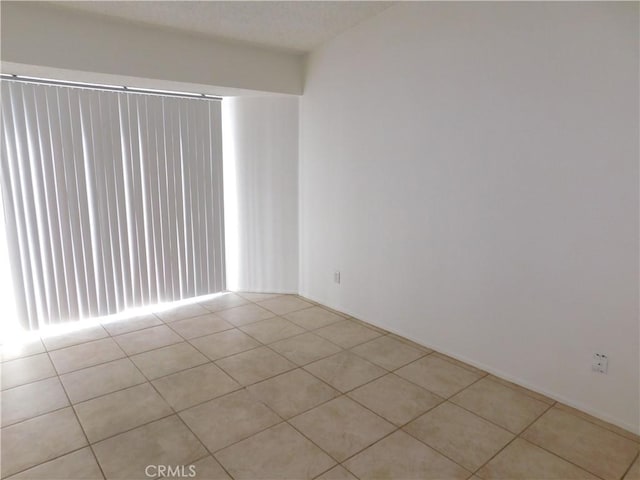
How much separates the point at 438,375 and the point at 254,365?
1256mm

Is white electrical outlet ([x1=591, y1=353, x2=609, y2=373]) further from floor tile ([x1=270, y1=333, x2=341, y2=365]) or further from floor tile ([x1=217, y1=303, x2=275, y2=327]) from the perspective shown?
floor tile ([x1=217, y1=303, x2=275, y2=327])

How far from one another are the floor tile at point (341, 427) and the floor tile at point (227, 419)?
0.64 ft

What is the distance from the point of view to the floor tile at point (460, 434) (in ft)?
6.46

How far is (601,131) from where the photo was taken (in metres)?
2.09

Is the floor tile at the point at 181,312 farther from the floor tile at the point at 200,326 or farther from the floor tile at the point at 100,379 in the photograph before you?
the floor tile at the point at 100,379

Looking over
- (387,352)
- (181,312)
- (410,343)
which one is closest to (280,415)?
(387,352)

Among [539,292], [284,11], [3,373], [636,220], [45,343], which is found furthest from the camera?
[45,343]

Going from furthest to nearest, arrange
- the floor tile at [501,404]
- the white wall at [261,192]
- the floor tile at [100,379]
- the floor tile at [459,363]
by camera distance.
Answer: the white wall at [261,192] < the floor tile at [459,363] < the floor tile at [100,379] < the floor tile at [501,404]

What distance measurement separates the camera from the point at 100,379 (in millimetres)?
2658

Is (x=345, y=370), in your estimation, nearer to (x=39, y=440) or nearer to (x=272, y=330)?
(x=272, y=330)

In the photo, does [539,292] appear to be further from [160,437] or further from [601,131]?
[160,437]

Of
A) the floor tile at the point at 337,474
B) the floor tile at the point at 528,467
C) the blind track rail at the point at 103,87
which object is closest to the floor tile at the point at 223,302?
the blind track rail at the point at 103,87

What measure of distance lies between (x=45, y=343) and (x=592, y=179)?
3917mm

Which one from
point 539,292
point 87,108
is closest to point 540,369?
point 539,292
